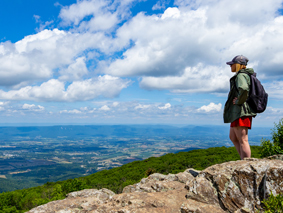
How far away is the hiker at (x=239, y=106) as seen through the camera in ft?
24.8

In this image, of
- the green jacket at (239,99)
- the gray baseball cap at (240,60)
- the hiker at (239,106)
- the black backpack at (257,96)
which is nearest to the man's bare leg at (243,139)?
the hiker at (239,106)

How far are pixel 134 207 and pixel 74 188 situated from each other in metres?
10.4

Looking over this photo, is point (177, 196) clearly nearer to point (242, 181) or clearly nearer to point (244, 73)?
point (242, 181)

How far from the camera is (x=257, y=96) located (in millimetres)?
7707

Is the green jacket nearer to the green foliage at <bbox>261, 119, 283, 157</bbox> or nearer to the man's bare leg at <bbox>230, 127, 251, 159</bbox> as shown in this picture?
the man's bare leg at <bbox>230, 127, 251, 159</bbox>

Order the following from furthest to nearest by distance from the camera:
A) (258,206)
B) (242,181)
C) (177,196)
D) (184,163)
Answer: (184,163)
(177,196)
(242,181)
(258,206)

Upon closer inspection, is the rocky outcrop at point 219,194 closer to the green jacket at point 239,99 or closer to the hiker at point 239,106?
the hiker at point 239,106

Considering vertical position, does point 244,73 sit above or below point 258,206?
above

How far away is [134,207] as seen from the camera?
264 inches

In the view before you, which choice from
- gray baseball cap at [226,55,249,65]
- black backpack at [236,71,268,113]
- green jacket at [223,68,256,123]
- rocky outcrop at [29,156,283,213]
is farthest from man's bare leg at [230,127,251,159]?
gray baseball cap at [226,55,249,65]

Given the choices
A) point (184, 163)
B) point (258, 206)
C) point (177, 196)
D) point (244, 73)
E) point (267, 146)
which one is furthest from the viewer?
point (184, 163)

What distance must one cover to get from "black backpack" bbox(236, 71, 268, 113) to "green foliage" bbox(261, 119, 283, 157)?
3.78 metres

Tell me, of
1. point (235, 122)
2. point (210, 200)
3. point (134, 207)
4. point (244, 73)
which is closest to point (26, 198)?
point (134, 207)

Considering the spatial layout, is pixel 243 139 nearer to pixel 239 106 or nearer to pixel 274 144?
pixel 239 106
